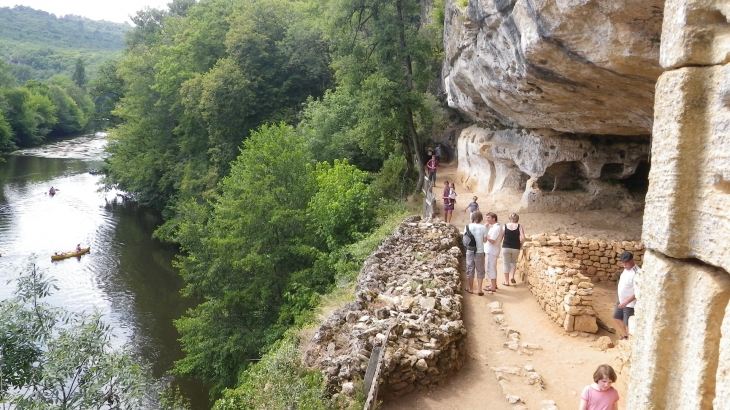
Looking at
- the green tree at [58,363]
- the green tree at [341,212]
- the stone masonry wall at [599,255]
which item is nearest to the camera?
the green tree at [58,363]

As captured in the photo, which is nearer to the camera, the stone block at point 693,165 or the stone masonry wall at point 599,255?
the stone block at point 693,165

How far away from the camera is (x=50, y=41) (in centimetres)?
13562

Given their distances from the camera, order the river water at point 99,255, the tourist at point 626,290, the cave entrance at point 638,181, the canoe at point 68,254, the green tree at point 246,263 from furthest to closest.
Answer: the canoe at point 68,254 → the river water at point 99,255 → the green tree at point 246,263 → the cave entrance at point 638,181 → the tourist at point 626,290

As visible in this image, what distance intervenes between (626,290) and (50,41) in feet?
516

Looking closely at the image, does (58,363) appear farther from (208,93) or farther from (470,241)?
(208,93)

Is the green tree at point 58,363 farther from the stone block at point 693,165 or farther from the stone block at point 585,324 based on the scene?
the stone block at point 693,165

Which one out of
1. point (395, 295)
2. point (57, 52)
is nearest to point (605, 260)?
point (395, 295)

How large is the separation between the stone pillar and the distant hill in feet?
324

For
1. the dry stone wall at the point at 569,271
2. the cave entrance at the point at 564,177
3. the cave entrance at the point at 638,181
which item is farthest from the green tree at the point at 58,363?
the cave entrance at the point at 638,181

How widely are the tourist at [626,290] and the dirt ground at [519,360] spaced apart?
474 millimetres

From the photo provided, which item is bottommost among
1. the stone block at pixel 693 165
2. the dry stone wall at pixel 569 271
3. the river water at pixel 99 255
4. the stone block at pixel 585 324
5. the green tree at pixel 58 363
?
the river water at pixel 99 255

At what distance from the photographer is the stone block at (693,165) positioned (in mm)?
3146

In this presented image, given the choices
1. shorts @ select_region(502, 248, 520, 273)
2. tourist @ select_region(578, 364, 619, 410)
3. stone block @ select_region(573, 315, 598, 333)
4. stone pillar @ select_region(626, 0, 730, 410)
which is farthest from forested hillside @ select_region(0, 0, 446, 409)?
stone block @ select_region(573, 315, 598, 333)

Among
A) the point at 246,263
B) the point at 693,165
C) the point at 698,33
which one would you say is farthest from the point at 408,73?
the point at 693,165
